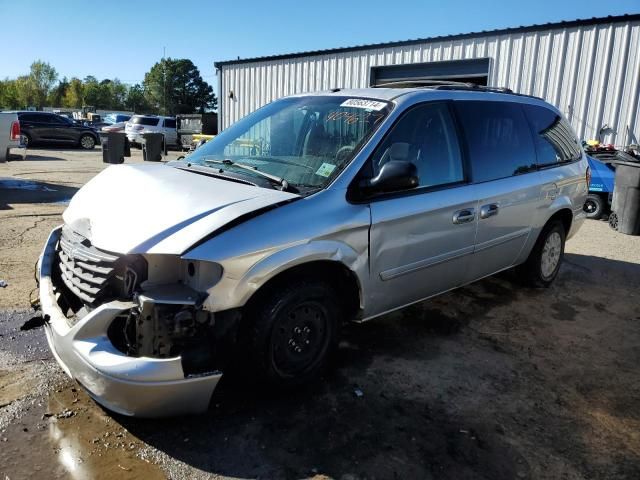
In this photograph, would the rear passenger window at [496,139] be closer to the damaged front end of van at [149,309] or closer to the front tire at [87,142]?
the damaged front end of van at [149,309]

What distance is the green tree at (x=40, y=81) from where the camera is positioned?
273ft

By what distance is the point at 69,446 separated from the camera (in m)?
2.60

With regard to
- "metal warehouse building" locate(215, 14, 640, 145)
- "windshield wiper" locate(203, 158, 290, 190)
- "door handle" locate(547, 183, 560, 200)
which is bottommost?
"door handle" locate(547, 183, 560, 200)

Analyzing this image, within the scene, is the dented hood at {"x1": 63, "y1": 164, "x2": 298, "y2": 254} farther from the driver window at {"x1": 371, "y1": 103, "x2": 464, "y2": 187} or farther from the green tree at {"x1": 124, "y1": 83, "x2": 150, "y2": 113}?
the green tree at {"x1": 124, "y1": 83, "x2": 150, "y2": 113}

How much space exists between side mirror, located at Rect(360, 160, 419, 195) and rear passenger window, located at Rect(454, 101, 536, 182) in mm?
1000

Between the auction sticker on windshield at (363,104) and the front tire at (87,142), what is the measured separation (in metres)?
24.6

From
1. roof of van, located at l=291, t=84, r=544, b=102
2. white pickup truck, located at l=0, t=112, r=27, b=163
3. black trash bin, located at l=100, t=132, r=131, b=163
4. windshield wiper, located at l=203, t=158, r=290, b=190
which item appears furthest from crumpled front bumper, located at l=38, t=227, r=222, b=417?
white pickup truck, located at l=0, t=112, r=27, b=163

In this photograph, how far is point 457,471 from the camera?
2.52 m

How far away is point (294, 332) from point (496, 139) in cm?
249

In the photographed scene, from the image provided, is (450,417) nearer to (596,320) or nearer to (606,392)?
(606,392)

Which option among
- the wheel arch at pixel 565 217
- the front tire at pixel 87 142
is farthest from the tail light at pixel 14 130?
the front tire at pixel 87 142

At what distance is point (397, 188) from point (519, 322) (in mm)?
2096

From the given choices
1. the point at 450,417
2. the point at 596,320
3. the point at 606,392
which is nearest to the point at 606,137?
the point at 596,320

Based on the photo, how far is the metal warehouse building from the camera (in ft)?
36.7
